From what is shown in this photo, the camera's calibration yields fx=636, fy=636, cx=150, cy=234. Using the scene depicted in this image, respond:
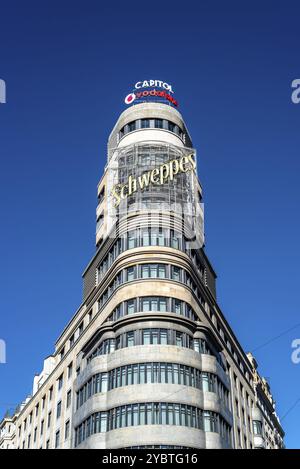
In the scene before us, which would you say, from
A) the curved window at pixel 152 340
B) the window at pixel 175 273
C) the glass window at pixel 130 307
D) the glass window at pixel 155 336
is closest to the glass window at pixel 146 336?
the curved window at pixel 152 340

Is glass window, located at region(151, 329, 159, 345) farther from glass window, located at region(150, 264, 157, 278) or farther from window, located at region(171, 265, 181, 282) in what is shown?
window, located at region(171, 265, 181, 282)

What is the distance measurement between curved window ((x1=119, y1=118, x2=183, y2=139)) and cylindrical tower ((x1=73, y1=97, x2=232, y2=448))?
0.40ft

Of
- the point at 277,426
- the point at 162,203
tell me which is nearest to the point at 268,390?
the point at 277,426

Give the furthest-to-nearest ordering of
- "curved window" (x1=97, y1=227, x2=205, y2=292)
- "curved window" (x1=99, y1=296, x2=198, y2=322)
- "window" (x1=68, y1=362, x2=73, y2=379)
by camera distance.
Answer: "window" (x1=68, y1=362, x2=73, y2=379), "curved window" (x1=97, y1=227, x2=205, y2=292), "curved window" (x1=99, y1=296, x2=198, y2=322)

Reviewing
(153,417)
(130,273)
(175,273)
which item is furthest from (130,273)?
(153,417)

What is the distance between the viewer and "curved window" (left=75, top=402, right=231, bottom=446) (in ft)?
177

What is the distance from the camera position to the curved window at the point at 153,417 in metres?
54.0

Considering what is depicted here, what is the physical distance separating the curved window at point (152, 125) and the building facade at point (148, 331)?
14 cm

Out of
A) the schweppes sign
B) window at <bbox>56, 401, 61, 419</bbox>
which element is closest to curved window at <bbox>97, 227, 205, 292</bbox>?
the schweppes sign

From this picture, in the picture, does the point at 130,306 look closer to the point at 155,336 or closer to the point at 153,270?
the point at 153,270

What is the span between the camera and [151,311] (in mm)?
59781

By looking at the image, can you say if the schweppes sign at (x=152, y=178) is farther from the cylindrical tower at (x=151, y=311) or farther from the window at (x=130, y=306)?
the window at (x=130, y=306)

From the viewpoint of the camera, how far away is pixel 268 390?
10694 cm
